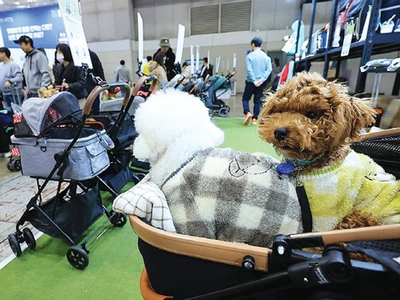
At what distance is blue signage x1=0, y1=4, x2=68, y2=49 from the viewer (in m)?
6.73

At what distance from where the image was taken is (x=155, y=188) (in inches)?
27.1

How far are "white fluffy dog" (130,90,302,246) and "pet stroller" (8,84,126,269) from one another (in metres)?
0.62

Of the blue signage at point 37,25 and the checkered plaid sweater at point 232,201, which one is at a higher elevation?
the blue signage at point 37,25

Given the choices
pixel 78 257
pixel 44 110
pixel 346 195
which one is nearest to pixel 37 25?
pixel 44 110

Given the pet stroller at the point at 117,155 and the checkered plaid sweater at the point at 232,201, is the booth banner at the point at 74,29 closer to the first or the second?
the pet stroller at the point at 117,155

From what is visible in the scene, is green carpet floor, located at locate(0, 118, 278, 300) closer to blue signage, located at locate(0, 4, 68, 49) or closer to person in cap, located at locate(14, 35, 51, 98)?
person in cap, located at locate(14, 35, 51, 98)

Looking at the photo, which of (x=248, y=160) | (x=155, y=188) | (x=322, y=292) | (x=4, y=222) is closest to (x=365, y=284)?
(x=322, y=292)

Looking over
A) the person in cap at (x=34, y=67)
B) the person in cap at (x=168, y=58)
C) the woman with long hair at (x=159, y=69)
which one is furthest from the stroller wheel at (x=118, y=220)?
the person in cap at (x=168, y=58)

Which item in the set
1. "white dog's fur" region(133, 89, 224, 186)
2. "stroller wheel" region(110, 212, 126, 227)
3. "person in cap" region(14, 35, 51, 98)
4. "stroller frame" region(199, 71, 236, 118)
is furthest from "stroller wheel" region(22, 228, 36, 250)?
"stroller frame" region(199, 71, 236, 118)

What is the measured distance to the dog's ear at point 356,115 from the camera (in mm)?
597

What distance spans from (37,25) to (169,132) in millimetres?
8675

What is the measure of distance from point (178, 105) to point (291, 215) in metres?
0.44

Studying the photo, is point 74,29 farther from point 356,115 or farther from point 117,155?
point 356,115

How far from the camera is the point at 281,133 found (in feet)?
2.02
